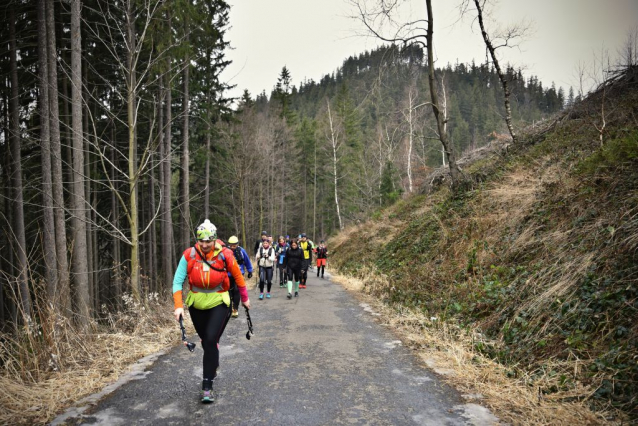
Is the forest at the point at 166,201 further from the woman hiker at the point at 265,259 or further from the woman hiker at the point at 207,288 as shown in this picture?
the woman hiker at the point at 265,259

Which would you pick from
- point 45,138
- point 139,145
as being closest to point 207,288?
point 45,138

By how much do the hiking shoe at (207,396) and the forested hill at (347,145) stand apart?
11003 mm

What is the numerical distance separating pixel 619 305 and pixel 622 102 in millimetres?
8356

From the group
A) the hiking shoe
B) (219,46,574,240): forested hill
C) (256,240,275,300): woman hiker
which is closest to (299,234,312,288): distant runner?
(256,240,275,300): woman hiker

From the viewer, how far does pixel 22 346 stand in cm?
454

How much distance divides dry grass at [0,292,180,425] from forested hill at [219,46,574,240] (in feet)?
34.6

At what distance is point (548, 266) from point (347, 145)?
132 ft

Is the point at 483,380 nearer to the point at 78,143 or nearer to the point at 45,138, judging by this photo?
the point at 78,143

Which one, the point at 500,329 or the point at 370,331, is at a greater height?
the point at 500,329

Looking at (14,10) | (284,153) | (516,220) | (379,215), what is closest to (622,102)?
(516,220)

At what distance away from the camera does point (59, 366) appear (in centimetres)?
467

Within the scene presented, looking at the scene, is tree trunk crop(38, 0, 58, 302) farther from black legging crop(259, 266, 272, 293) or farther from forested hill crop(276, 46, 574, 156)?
forested hill crop(276, 46, 574, 156)

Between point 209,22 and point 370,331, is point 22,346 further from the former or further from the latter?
point 209,22

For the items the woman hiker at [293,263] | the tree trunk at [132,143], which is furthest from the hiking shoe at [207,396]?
the woman hiker at [293,263]
